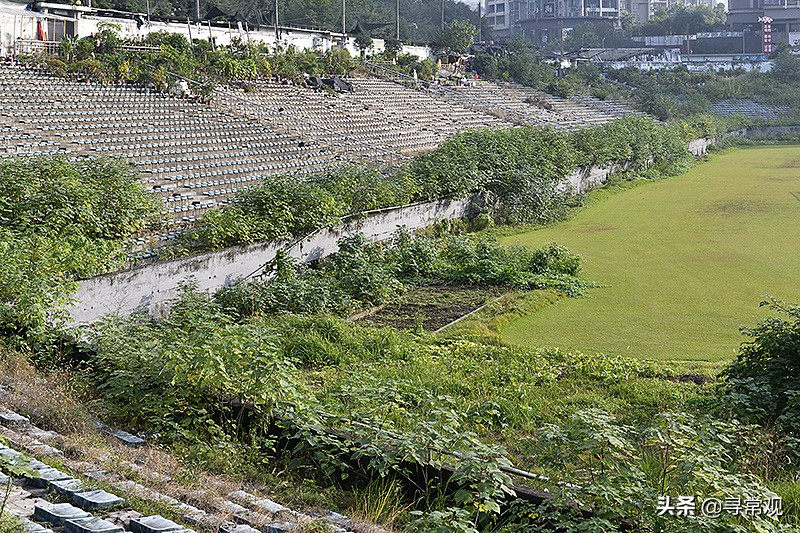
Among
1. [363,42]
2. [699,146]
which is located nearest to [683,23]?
[699,146]

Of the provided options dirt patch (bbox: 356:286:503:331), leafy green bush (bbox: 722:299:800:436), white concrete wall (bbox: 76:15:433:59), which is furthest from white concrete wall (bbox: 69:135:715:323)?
white concrete wall (bbox: 76:15:433:59)

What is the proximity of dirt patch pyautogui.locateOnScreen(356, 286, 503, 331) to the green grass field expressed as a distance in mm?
908

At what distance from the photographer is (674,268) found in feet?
50.2

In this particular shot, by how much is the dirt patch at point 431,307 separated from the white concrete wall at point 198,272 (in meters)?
1.91

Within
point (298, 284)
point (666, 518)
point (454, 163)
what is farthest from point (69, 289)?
point (454, 163)

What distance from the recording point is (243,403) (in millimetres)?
6930

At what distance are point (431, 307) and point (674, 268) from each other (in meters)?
4.99

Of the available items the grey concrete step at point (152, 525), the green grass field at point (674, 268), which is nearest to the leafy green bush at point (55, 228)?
the grey concrete step at point (152, 525)

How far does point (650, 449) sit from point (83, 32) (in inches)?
994

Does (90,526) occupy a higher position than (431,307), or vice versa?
(90,526)

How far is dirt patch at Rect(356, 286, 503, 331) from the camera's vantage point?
39.3 ft

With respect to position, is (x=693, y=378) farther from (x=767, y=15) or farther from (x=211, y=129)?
(x=767, y=15)

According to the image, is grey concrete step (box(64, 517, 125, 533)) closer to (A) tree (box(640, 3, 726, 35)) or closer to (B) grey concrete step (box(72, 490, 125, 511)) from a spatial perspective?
(B) grey concrete step (box(72, 490, 125, 511))

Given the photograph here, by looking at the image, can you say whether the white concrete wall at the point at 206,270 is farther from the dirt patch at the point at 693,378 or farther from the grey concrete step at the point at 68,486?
the dirt patch at the point at 693,378
